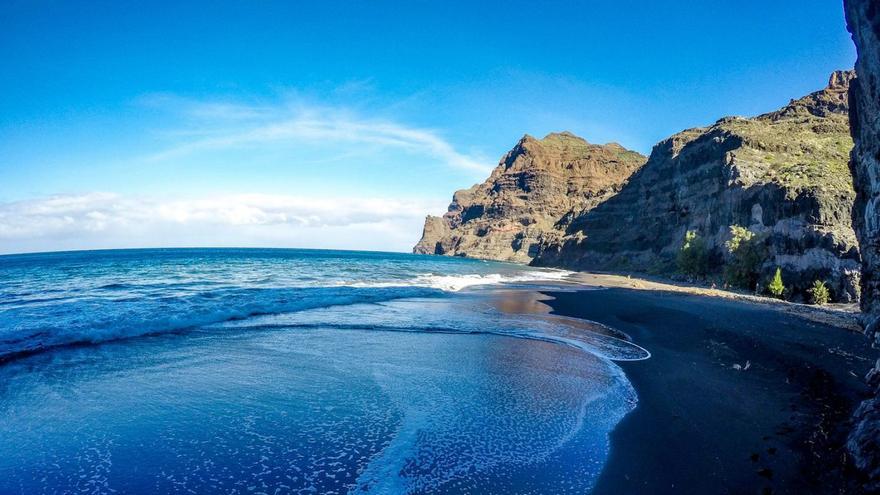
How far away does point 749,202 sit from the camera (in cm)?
5534

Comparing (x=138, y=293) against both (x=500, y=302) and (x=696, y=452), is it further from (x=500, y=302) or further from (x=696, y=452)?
(x=696, y=452)

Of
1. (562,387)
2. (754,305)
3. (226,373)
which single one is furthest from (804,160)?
(226,373)

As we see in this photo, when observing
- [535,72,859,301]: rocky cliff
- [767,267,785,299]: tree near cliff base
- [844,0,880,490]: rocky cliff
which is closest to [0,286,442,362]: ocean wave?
[844,0,880,490]: rocky cliff

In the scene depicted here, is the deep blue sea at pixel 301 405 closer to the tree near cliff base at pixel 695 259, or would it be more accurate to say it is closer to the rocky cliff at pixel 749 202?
the rocky cliff at pixel 749 202

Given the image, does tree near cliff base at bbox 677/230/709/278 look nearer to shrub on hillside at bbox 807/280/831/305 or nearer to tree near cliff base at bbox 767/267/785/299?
tree near cliff base at bbox 767/267/785/299

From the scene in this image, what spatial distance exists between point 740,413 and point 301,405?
373 inches

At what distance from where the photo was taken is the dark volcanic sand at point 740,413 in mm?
6277

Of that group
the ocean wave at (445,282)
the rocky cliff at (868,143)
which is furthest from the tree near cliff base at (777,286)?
the ocean wave at (445,282)

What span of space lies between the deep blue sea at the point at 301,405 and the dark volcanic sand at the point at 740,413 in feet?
2.50

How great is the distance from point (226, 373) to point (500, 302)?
21602mm

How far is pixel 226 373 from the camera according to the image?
1159 cm

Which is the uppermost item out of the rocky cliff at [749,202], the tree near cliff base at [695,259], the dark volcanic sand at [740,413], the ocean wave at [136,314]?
the rocky cliff at [749,202]

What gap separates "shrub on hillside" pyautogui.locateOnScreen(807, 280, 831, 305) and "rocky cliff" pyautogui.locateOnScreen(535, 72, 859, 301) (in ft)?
2.17

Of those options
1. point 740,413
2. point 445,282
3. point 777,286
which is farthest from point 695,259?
point 740,413
